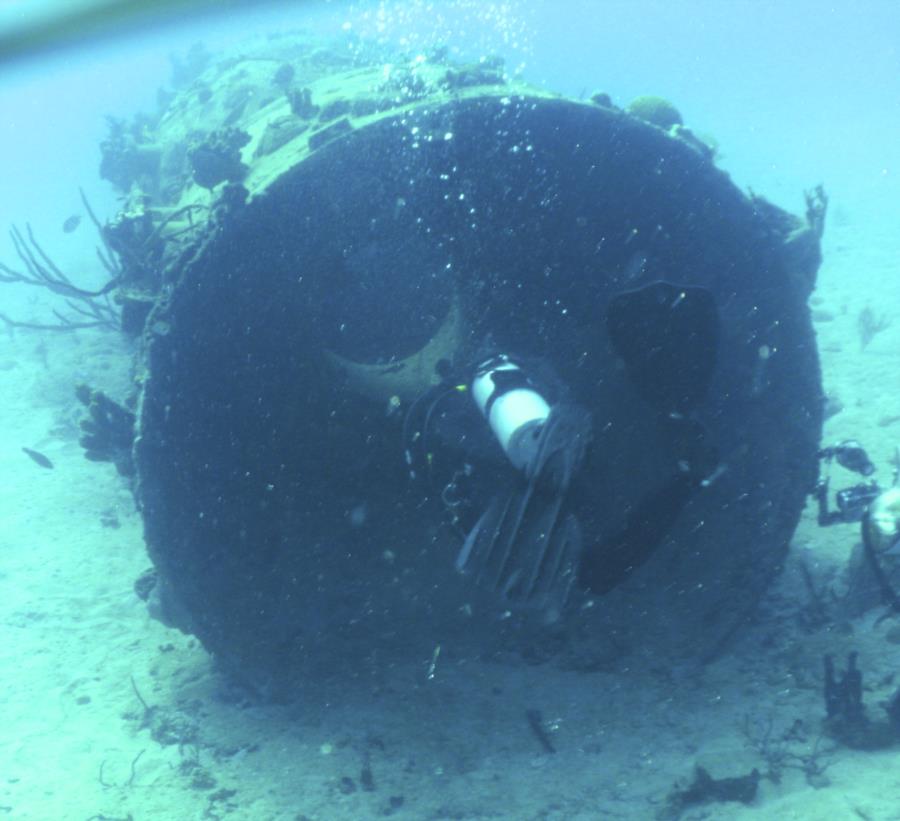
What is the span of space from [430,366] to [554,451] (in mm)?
1880

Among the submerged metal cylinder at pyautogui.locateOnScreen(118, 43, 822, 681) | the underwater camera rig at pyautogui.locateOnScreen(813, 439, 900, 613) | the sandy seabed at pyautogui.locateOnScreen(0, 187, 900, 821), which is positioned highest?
the submerged metal cylinder at pyautogui.locateOnScreen(118, 43, 822, 681)

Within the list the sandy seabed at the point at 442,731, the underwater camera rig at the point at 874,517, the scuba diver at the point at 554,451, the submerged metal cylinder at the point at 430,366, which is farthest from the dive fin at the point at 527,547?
the underwater camera rig at the point at 874,517

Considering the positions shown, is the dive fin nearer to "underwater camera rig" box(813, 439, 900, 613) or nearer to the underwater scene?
the underwater scene

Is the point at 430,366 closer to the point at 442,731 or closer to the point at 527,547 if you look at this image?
the point at 527,547

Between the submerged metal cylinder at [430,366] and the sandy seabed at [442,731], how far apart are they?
1.19 ft

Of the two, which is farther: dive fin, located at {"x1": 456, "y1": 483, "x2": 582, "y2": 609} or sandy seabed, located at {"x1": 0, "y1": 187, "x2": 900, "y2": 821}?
sandy seabed, located at {"x1": 0, "y1": 187, "x2": 900, "y2": 821}

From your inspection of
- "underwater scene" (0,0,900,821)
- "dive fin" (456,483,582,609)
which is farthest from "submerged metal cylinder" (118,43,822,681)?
"dive fin" (456,483,582,609)

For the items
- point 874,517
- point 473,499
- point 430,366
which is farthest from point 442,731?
point 874,517

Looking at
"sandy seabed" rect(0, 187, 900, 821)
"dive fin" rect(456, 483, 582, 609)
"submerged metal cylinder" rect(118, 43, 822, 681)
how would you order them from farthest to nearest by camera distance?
"submerged metal cylinder" rect(118, 43, 822, 681) → "sandy seabed" rect(0, 187, 900, 821) → "dive fin" rect(456, 483, 582, 609)

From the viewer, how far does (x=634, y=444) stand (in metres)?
4.83

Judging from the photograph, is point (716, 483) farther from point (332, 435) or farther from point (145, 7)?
point (145, 7)

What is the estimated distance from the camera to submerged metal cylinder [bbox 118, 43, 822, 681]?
4.30m

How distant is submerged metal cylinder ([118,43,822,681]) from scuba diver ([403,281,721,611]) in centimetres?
17

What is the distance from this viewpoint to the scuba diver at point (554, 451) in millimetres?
3518
